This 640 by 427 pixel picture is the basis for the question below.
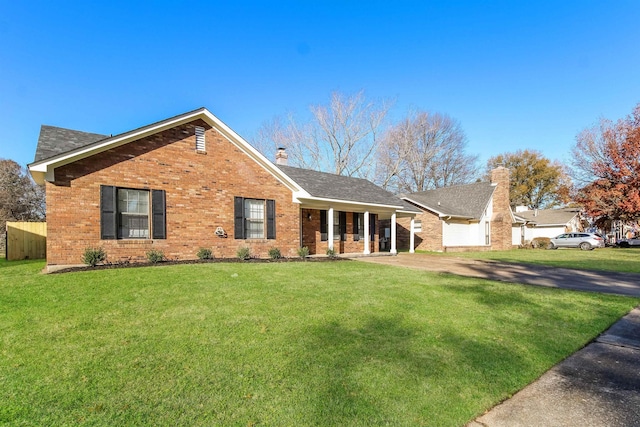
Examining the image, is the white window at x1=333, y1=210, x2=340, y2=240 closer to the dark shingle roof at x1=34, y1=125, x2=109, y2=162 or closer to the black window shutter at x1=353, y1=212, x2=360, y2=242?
the black window shutter at x1=353, y1=212, x2=360, y2=242

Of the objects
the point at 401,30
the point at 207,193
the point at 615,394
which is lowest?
the point at 615,394

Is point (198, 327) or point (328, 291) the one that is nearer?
point (198, 327)

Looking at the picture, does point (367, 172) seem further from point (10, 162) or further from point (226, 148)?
point (10, 162)

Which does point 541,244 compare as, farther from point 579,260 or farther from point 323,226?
point 323,226

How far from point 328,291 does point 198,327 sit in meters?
2.86

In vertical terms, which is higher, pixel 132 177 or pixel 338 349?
pixel 132 177

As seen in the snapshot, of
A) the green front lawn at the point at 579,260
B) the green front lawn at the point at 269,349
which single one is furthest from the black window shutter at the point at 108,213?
the green front lawn at the point at 579,260

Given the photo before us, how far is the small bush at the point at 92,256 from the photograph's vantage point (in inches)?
358

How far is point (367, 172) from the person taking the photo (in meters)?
33.5

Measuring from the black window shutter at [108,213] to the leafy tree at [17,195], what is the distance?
22.0 meters

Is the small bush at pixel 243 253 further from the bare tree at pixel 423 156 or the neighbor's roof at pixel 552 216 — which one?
the neighbor's roof at pixel 552 216

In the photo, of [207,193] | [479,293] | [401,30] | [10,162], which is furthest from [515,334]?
[10,162]

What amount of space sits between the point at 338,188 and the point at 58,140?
11.2 meters

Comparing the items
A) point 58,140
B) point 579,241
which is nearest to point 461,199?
point 579,241
